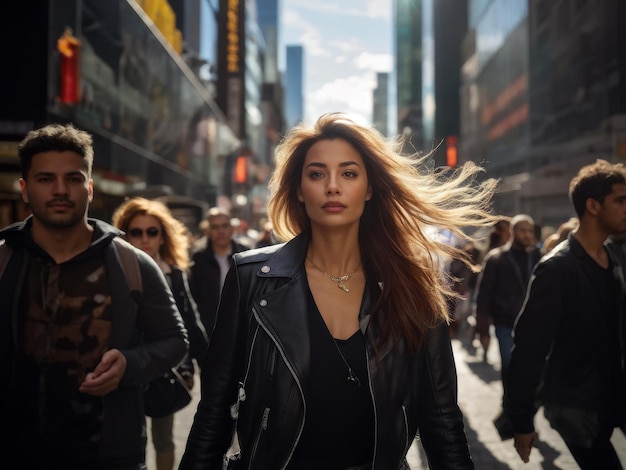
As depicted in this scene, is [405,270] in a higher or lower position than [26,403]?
higher

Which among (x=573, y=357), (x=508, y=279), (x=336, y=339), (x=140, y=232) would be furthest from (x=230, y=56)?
(x=336, y=339)

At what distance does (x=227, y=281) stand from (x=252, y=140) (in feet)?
296

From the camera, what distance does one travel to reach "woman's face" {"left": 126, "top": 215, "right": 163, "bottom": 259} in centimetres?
569

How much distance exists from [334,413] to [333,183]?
0.83 meters

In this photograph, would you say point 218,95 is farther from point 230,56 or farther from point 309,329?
point 309,329

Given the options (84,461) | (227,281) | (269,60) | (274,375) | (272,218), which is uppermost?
(269,60)

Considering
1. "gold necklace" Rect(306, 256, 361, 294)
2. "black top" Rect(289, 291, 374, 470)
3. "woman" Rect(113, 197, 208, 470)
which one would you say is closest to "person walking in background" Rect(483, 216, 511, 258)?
"woman" Rect(113, 197, 208, 470)

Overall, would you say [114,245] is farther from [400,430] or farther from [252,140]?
[252,140]

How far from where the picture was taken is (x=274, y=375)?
8.05 feet

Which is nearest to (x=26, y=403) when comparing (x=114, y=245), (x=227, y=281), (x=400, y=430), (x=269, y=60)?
(x=114, y=245)

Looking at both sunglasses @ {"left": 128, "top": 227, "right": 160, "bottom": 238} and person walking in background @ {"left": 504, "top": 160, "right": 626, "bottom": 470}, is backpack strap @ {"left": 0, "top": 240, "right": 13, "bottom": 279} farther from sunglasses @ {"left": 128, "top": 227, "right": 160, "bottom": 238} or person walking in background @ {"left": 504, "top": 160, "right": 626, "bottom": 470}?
sunglasses @ {"left": 128, "top": 227, "right": 160, "bottom": 238}

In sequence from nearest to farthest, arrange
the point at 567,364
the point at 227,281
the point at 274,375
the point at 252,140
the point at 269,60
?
the point at 274,375, the point at 227,281, the point at 567,364, the point at 252,140, the point at 269,60

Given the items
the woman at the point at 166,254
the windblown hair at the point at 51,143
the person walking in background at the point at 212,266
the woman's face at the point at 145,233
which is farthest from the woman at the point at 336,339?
the person walking in background at the point at 212,266

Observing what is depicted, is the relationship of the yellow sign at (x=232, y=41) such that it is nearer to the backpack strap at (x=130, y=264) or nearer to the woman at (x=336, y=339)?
the backpack strap at (x=130, y=264)
